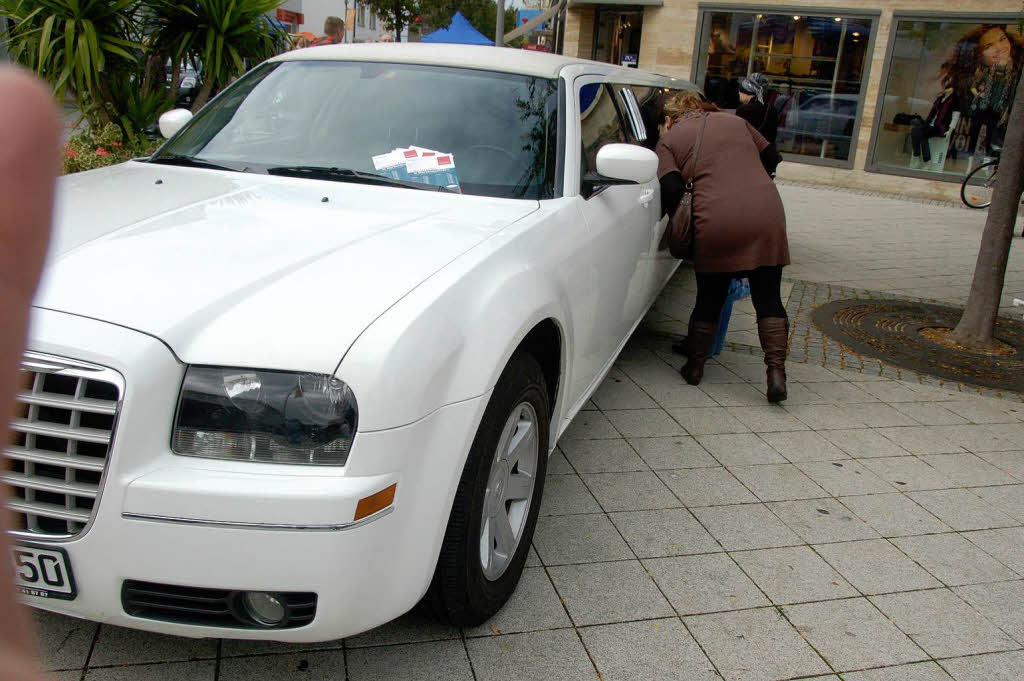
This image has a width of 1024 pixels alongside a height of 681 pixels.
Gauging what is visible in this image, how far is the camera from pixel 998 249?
6.19 m

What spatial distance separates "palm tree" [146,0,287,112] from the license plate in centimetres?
540

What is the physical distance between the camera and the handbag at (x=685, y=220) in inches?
190

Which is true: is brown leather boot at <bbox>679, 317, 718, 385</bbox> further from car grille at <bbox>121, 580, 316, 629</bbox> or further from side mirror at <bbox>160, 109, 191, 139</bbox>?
car grille at <bbox>121, 580, 316, 629</bbox>

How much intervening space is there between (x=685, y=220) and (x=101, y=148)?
13.2 feet

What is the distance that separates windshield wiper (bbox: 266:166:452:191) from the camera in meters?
3.32

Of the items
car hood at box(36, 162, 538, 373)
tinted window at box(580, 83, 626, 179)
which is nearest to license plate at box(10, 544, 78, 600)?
car hood at box(36, 162, 538, 373)

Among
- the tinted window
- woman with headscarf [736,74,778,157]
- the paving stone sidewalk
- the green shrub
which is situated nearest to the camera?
the paving stone sidewalk

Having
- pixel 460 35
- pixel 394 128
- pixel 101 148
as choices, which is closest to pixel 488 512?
pixel 394 128

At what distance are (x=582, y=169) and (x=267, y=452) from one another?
6.68ft

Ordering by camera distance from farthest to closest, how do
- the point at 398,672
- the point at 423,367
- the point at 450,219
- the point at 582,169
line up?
the point at 582,169
the point at 450,219
the point at 398,672
the point at 423,367

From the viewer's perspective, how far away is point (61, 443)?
6.39ft

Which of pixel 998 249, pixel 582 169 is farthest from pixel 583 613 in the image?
pixel 998 249

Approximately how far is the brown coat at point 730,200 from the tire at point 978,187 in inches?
432

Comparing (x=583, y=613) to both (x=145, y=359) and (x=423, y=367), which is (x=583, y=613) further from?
(x=145, y=359)
